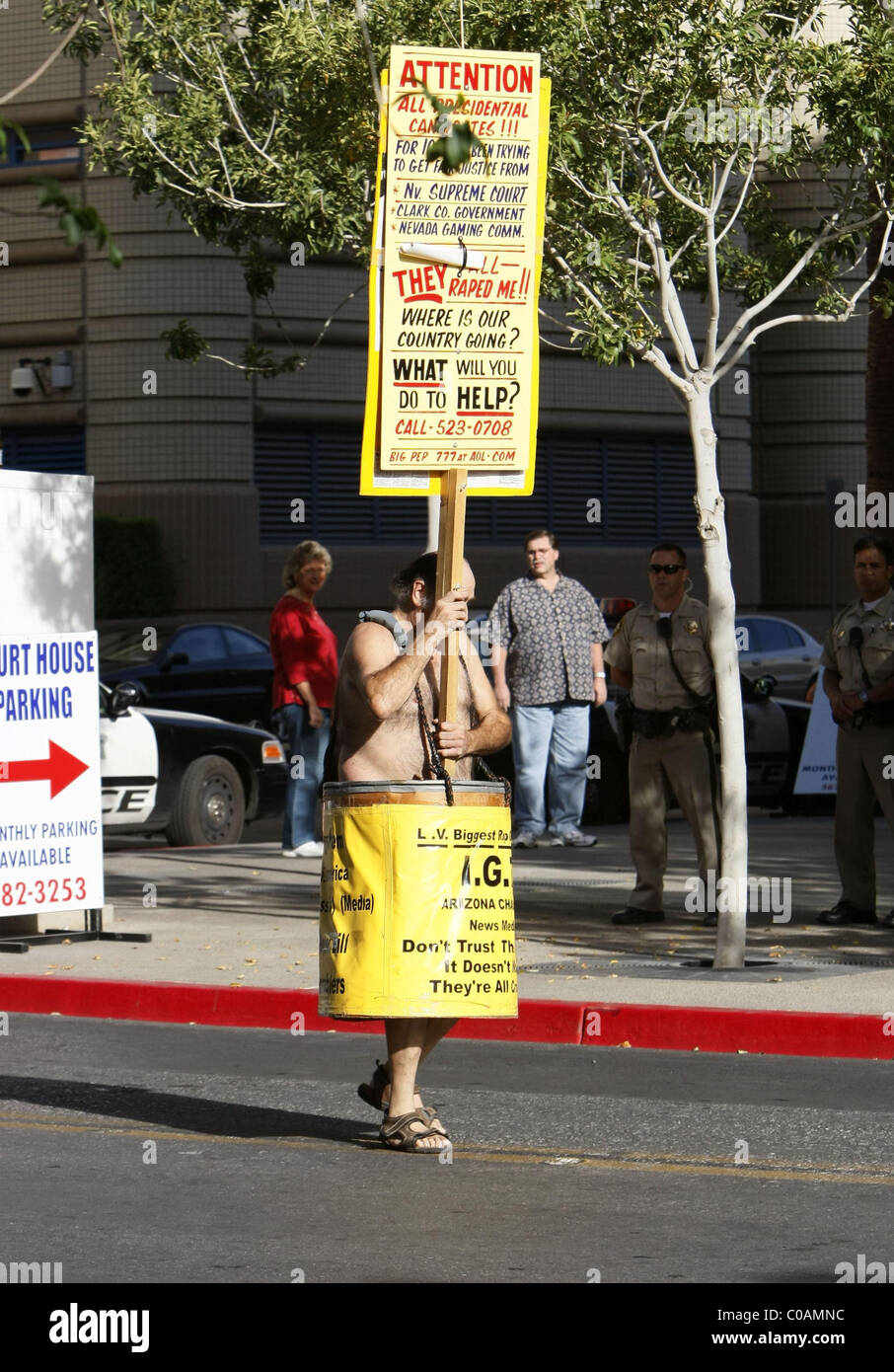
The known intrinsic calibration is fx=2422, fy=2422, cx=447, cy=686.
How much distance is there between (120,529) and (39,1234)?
2301 centimetres

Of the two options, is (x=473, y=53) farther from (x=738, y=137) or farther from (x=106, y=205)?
(x=106, y=205)

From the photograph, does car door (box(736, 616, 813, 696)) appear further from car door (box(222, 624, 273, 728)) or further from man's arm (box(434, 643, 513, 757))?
man's arm (box(434, 643, 513, 757))

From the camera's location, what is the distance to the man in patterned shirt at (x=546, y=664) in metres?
16.2

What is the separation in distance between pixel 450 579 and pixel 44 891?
551cm

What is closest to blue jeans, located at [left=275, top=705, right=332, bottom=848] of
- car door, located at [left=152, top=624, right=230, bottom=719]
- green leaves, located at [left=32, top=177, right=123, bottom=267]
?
car door, located at [left=152, top=624, right=230, bottom=719]

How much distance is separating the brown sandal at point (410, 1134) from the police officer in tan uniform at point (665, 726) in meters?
5.09

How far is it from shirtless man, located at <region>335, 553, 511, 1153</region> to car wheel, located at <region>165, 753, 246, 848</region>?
10.0 meters

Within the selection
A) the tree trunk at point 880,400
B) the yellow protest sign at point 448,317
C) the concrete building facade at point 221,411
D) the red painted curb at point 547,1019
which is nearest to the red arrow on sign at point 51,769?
the red painted curb at point 547,1019

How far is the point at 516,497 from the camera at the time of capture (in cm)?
3088

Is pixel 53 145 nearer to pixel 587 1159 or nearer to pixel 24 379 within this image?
pixel 24 379

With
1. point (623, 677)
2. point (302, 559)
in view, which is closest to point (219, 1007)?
point (623, 677)

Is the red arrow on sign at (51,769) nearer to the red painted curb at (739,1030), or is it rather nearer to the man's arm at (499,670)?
the man's arm at (499,670)

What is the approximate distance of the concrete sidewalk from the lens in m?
10.8

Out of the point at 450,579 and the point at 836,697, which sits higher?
the point at 450,579
